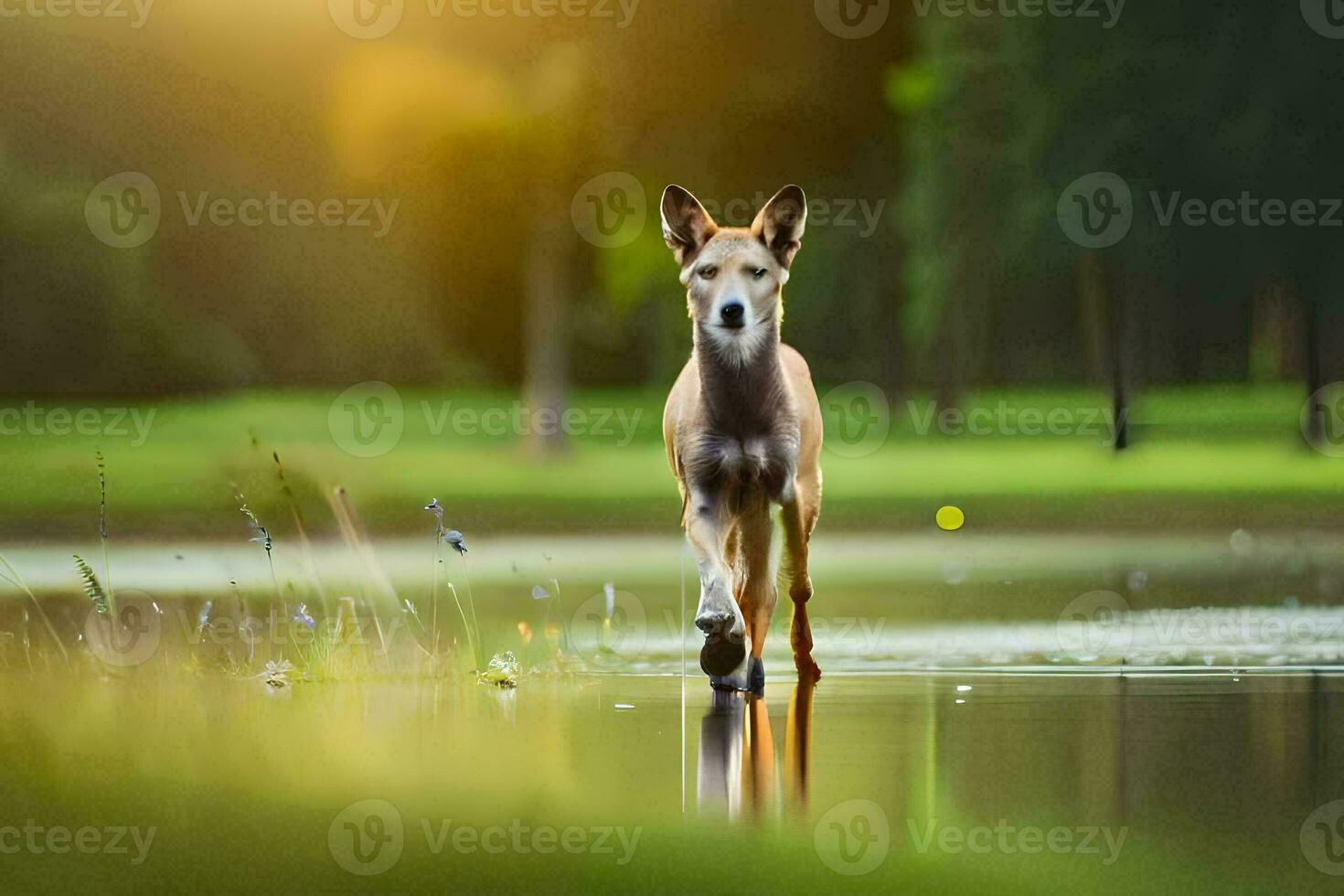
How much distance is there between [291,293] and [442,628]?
801 centimetres

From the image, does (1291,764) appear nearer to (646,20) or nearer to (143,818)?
(143,818)

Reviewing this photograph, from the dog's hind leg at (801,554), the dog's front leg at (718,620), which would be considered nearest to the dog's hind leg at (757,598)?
the dog's hind leg at (801,554)

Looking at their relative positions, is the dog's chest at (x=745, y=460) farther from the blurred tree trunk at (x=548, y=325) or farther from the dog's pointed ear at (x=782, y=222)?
the blurred tree trunk at (x=548, y=325)

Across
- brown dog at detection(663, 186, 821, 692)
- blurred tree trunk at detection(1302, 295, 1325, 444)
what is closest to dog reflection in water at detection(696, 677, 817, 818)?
brown dog at detection(663, 186, 821, 692)

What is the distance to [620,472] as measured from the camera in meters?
15.8

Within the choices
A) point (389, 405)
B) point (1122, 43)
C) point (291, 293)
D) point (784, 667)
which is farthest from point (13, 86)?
point (784, 667)

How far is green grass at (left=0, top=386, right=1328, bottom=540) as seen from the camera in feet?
48.2

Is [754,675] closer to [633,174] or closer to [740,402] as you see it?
[740,402]

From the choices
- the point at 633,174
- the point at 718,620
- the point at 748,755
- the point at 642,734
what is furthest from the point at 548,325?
the point at 748,755

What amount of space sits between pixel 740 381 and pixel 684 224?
0.61 m

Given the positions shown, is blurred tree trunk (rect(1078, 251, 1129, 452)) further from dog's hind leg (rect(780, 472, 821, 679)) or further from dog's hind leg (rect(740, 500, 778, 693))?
dog's hind leg (rect(740, 500, 778, 693))

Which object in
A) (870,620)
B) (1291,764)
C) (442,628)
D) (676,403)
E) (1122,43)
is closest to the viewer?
(1291,764)

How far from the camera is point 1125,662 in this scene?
966 centimetres

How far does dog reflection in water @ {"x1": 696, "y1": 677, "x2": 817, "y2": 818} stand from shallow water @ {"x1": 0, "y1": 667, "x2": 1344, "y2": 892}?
17 millimetres
